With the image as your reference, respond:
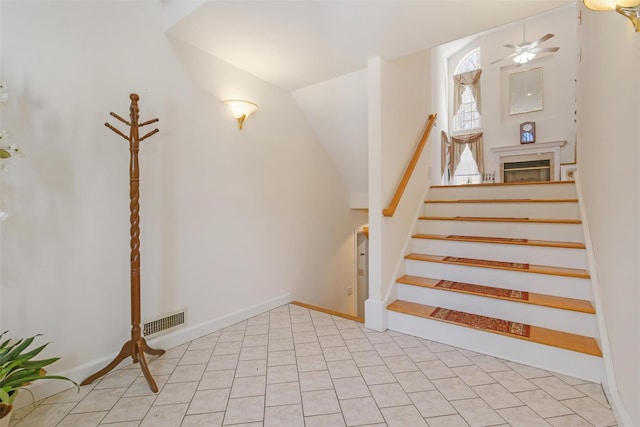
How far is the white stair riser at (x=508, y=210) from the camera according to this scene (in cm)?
261

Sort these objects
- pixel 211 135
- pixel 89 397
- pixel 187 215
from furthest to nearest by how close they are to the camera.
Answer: pixel 211 135
pixel 187 215
pixel 89 397

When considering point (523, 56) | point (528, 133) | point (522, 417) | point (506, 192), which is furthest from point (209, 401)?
point (528, 133)

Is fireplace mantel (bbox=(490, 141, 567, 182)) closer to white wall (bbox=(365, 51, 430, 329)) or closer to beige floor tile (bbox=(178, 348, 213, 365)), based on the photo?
white wall (bbox=(365, 51, 430, 329))

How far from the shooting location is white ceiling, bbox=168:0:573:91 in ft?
5.90

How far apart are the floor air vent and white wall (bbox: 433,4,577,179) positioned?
21.3 ft

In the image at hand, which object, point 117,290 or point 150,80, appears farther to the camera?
point 150,80

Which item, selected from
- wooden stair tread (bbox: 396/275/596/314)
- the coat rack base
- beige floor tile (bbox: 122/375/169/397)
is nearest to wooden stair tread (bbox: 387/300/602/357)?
wooden stair tread (bbox: 396/275/596/314)

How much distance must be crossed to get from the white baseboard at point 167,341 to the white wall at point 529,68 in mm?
5926

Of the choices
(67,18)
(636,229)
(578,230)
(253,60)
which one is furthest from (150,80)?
(578,230)

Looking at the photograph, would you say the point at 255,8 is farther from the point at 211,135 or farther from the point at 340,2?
the point at 211,135

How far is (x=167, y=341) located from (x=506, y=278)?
261 centimetres

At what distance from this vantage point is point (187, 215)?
7.35 ft

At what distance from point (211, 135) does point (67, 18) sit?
104 centimetres

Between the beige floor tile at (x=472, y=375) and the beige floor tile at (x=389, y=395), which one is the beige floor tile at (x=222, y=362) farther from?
the beige floor tile at (x=472, y=375)
